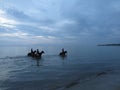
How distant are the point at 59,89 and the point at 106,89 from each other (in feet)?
11.6

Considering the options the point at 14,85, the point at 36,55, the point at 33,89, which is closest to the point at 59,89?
the point at 33,89

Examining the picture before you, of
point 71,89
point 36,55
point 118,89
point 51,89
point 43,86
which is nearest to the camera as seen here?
point 118,89

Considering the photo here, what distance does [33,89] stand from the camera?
55.3ft

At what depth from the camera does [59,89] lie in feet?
52.0

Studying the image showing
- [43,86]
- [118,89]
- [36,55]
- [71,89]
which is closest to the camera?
[118,89]

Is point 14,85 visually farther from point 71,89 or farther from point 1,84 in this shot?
point 71,89

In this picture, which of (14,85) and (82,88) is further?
(14,85)

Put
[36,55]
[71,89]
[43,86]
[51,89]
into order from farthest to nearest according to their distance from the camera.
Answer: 1. [36,55]
2. [43,86]
3. [51,89]
4. [71,89]

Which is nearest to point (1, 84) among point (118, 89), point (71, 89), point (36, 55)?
point (71, 89)

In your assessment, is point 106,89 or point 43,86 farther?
point 43,86

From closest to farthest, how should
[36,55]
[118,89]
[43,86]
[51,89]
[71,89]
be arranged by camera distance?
1. [118,89]
2. [71,89]
3. [51,89]
4. [43,86]
5. [36,55]

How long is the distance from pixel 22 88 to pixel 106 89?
6.88 metres

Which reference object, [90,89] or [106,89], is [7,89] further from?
[106,89]

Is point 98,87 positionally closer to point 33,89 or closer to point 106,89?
point 106,89
